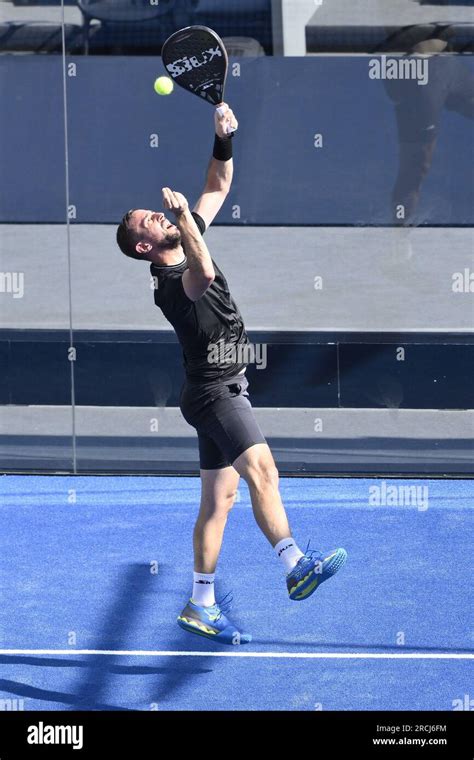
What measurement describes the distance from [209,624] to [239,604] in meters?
0.65

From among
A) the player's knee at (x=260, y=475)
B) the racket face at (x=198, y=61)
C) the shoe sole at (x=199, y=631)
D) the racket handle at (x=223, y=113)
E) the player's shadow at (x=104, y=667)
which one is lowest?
the player's shadow at (x=104, y=667)

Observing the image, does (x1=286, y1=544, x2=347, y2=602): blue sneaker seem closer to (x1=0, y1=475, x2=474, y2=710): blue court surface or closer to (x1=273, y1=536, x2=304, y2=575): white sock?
(x1=273, y1=536, x2=304, y2=575): white sock

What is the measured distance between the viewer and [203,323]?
17.9ft

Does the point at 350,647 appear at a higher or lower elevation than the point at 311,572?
lower

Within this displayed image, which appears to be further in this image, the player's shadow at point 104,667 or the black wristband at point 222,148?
the black wristband at point 222,148

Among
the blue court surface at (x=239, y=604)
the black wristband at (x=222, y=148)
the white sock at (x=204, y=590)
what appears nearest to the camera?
the blue court surface at (x=239, y=604)

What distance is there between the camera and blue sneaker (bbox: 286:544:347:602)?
5.12 m

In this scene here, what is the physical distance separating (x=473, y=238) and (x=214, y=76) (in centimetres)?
328

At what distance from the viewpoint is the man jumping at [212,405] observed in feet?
17.1

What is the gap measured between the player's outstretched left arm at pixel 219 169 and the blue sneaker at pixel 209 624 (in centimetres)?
173

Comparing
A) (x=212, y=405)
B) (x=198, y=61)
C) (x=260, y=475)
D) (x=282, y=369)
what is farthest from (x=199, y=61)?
(x=282, y=369)

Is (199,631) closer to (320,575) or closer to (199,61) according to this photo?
(320,575)

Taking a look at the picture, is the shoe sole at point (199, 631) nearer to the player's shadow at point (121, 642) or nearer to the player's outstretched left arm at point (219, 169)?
the player's shadow at point (121, 642)

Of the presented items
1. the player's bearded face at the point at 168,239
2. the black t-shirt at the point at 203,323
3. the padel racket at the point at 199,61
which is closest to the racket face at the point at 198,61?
the padel racket at the point at 199,61
